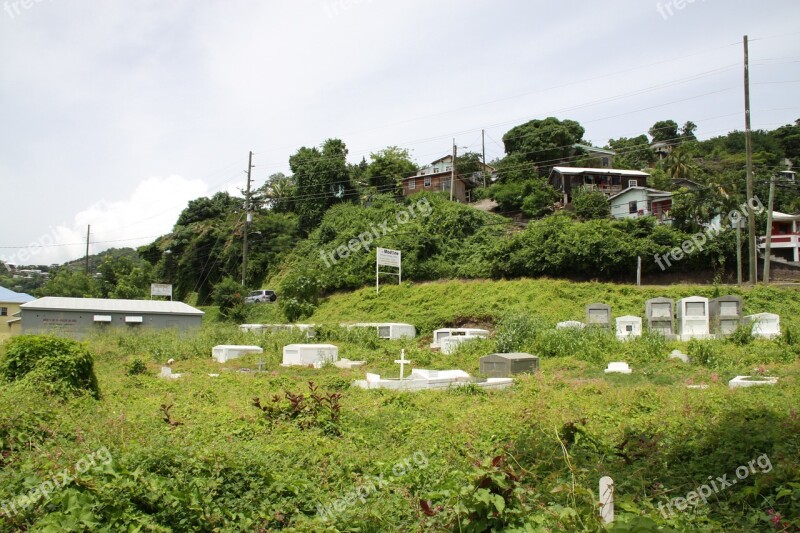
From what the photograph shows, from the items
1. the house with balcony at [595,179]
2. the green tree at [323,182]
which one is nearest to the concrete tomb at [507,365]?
the house with balcony at [595,179]

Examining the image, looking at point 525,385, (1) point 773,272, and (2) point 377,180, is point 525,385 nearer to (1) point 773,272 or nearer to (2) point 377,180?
(1) point 773,272

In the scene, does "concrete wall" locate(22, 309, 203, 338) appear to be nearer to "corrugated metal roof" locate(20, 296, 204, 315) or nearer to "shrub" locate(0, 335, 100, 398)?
"corrugated metal roof" locate(20, 296, 204, 315)

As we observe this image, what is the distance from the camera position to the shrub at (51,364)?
11.4 m

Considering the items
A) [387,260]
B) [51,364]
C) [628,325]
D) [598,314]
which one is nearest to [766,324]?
[628,325]

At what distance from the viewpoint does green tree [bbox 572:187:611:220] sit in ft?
137

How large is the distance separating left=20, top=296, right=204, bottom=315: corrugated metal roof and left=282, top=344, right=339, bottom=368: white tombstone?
17090 millimetres

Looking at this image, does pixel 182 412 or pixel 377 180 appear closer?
pixel 182 412

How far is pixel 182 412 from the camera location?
9766mm

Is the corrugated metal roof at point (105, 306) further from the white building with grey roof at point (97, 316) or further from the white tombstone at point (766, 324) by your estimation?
the white tombstone at point (766, 324)

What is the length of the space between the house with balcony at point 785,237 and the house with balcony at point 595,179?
1096 cm

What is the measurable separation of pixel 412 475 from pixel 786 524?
3.41 meters

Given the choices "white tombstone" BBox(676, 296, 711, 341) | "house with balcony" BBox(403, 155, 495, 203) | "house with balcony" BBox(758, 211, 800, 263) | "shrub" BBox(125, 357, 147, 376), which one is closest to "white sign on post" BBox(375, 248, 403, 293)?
"house with balcony" BBox(403, 155, 495, 203)

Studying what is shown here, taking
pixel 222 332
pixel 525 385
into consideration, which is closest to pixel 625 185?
pixel 222 332

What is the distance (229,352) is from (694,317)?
61.1ft
